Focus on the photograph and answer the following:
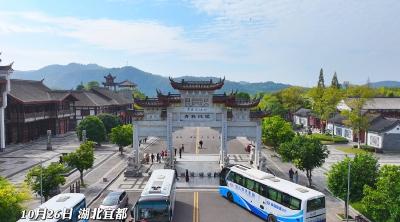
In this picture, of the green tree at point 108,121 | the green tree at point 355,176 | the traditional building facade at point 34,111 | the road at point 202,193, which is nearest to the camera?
the green tree at point 355,176

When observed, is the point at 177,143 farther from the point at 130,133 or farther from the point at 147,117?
the point at 147,117

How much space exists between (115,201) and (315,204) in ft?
46.7

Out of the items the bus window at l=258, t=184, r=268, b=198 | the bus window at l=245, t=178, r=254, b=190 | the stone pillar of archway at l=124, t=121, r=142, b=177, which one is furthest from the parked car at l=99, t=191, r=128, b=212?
the stone pillar of archway at l=124, t=121, r=142, b=177

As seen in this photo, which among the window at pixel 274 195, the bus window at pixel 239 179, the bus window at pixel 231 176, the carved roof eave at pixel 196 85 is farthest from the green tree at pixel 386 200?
the carved roof eave at pixel 196 85

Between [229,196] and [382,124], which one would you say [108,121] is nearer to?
[229,196]

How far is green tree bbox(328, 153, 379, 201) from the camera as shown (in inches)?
1059

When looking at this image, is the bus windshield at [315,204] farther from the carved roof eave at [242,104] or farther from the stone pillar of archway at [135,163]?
the stone pillar of archway at [135,163]

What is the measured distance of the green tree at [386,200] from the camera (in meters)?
21.3

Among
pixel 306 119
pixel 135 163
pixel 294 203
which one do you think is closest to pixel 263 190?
pixel 294 203

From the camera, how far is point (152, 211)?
24.1 metres

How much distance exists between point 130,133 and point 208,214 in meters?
27.0

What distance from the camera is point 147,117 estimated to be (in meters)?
42.8

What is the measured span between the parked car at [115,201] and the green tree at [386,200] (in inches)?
666

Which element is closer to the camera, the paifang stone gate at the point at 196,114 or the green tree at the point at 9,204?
the green tree at the point at 9,204
